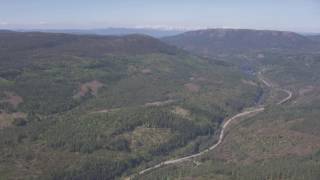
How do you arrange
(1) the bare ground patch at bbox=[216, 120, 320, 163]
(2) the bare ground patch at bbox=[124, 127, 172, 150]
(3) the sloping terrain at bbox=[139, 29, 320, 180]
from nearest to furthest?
(3) the sloping terrain at bbox=[139, 29, 320, 180], (1) the bare ground patch at bbox=[216, 120, 320, 163], (2) the bare ground patch at bbox=[124, 127, 172, 150]

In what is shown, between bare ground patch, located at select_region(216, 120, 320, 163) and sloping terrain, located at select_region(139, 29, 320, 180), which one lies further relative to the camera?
bare ground patch, located at select_region(216, 120, 320, 163)

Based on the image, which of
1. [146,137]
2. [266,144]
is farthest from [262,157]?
[146,137]

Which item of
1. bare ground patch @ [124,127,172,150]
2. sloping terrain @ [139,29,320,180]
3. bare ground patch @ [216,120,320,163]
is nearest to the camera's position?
sloping terrain @ [139,29,320,180]

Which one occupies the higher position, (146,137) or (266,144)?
(266,144)

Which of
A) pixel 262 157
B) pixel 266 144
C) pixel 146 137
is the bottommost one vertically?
pixel 146 137

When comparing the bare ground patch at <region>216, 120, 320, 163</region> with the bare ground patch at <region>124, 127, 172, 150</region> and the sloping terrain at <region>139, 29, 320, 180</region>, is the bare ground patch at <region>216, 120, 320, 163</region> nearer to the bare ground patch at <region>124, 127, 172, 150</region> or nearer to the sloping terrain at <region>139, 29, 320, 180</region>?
the sloping terrain at <region>139, 29, 320, 180</region>

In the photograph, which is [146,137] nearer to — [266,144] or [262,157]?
[266,144]

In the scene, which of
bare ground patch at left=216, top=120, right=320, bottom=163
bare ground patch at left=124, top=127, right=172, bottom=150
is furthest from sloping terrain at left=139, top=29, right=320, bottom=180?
bare ground patch at left=124, top=127, right=172, bottom=150

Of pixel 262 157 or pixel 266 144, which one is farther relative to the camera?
pixel 266 144

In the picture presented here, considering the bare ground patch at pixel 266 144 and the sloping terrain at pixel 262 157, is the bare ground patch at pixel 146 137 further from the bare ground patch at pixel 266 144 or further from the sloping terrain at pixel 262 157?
the bare ground patch at pixel 266 144

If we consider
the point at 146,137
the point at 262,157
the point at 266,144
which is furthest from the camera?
the point at 146,137

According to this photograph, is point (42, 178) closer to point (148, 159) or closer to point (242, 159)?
point (148, 159)

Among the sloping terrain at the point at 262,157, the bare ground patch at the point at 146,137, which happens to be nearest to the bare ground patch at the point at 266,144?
the sloping terrain at the point at 262,157
